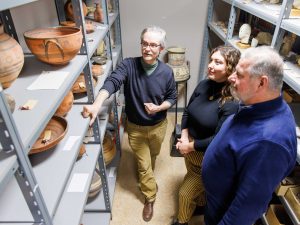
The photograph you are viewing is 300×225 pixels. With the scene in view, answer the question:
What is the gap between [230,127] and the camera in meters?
1.09

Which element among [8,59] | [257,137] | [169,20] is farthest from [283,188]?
[169,20]

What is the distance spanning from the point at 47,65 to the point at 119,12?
75.8 inches

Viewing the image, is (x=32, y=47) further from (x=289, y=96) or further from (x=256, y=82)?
(x=289, y=96)

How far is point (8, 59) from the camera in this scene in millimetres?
804

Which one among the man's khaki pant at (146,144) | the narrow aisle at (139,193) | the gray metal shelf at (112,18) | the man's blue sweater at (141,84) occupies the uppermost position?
the gray metal shelf at (112,18)

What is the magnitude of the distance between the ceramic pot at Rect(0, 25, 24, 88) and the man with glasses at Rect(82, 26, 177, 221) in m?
0.68

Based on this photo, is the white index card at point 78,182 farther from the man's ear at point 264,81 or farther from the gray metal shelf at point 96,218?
the man's ear at point 264,81

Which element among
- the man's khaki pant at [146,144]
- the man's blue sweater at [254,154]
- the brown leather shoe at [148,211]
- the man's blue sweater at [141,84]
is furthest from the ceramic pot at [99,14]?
the brown leather shoe at [148,211]

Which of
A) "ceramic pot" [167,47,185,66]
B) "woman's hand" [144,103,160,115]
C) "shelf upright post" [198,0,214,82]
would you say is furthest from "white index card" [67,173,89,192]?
"shelf upright post" [198,0,214,82]

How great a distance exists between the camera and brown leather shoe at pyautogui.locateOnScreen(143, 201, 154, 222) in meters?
2.05

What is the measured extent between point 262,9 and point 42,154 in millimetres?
1765

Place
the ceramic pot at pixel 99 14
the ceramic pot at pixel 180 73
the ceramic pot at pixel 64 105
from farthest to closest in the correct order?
the ceramic pot at pixel 180 73, the ceramic pot at pixel 99 14, the ceramic pot at pixel 64 105

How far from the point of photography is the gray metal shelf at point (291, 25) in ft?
4.23

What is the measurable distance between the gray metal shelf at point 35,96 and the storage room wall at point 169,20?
1792 millimetres
